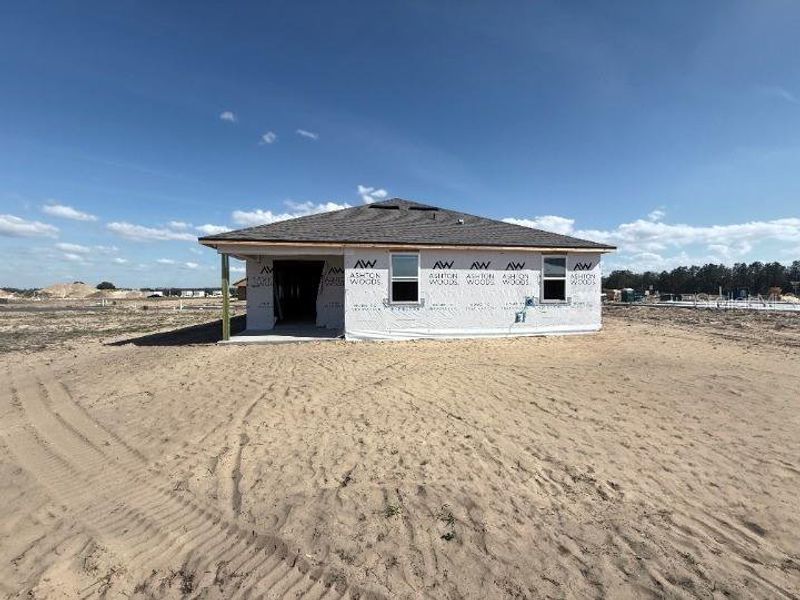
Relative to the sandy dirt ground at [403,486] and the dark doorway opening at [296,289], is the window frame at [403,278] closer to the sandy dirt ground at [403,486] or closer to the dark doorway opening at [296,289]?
the dark doorway opening at [296,289]

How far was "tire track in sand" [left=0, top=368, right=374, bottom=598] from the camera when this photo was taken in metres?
2.95

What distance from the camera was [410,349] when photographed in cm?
1177

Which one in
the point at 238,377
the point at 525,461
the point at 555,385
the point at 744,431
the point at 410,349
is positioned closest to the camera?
the point at 525,461

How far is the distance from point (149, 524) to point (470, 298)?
11.5 m

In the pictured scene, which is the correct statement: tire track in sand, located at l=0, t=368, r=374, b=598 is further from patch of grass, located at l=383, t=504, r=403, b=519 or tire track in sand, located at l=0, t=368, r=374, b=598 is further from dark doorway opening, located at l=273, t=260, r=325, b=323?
dark doorway opening, located at l=273, t=260, r=325, b=323

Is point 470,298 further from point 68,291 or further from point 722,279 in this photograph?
point 68,291

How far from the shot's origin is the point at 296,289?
66.2ft

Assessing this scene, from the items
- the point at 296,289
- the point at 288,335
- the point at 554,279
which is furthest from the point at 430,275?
the point at 296,289

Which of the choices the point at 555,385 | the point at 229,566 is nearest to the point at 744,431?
the point at 555,385

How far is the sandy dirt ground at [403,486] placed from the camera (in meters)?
2.99

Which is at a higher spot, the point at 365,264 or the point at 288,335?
the point at 365,264

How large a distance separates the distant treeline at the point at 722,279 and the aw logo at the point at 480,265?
2738 inches

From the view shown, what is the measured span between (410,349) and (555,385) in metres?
4.79

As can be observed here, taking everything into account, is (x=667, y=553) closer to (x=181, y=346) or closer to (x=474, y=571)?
(x=474, y=571)
